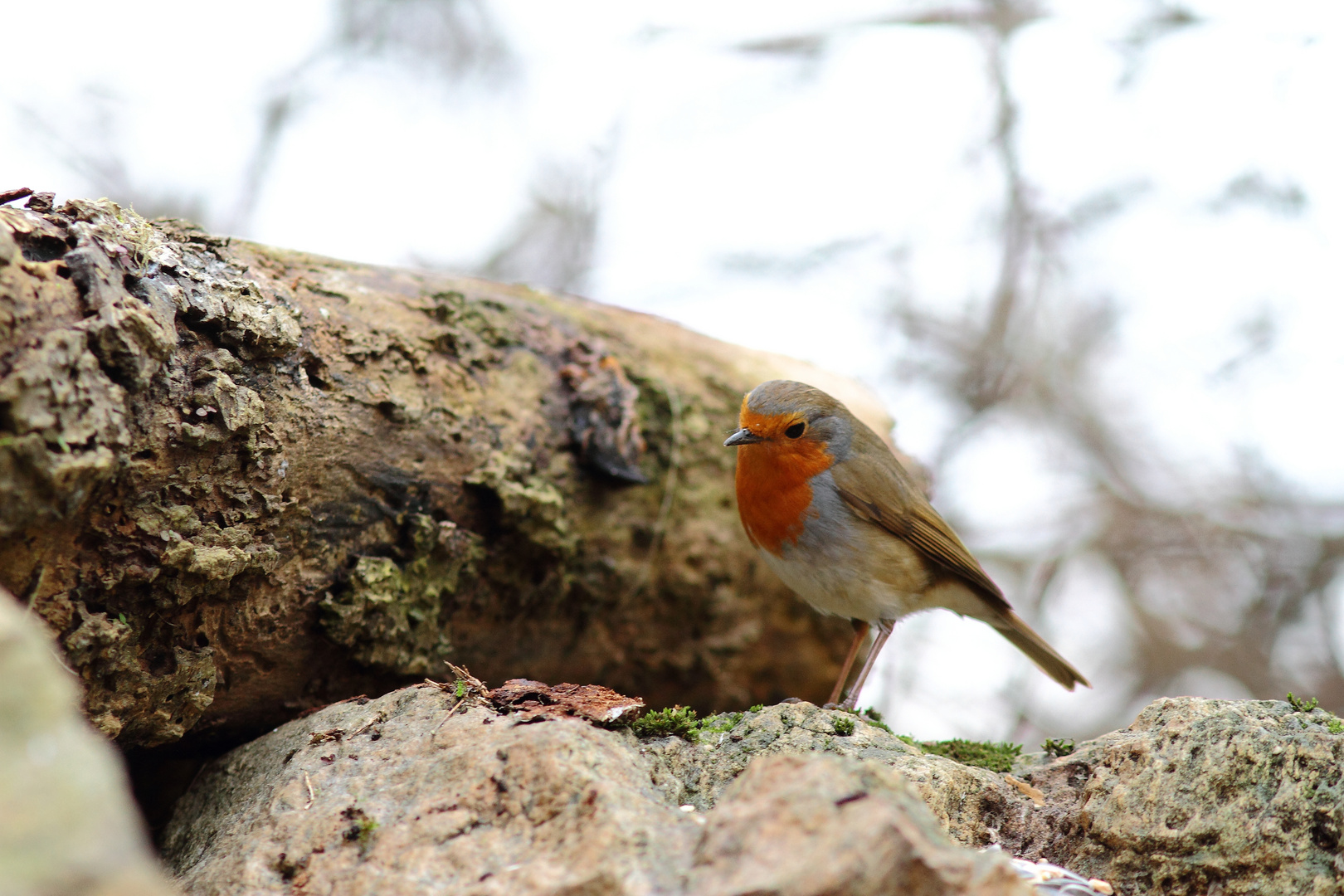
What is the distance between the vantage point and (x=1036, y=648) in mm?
4359

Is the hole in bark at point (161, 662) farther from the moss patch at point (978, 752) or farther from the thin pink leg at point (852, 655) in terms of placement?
the thin pink leg at point (852, 655)

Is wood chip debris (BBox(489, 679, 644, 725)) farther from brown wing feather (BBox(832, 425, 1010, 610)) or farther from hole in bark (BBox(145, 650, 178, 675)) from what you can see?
brown wing feather (BBox(832, 425, 1010, 610))

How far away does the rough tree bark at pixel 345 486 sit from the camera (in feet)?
6.96

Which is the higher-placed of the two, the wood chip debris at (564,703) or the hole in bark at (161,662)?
the wood chip debris at (564,703)

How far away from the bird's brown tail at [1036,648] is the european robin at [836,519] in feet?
0.84

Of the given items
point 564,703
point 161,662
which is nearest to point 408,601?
point 161,662

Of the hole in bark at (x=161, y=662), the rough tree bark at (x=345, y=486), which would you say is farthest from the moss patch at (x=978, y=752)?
the hole in bark at (x=161, y=662)

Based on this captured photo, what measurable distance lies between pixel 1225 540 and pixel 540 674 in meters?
6.38

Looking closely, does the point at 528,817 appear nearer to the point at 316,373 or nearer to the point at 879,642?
the point at 316,373

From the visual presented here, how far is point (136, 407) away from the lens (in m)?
2.23

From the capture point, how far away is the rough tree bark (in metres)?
2.12

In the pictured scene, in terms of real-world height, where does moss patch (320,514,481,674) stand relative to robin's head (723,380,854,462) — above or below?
below

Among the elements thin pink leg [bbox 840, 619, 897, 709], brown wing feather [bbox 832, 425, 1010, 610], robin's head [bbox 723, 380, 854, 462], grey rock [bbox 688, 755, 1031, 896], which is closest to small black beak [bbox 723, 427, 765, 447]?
robin's head [bbox 723, 380, 854, 462]

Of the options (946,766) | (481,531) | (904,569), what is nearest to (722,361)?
(904,569)
